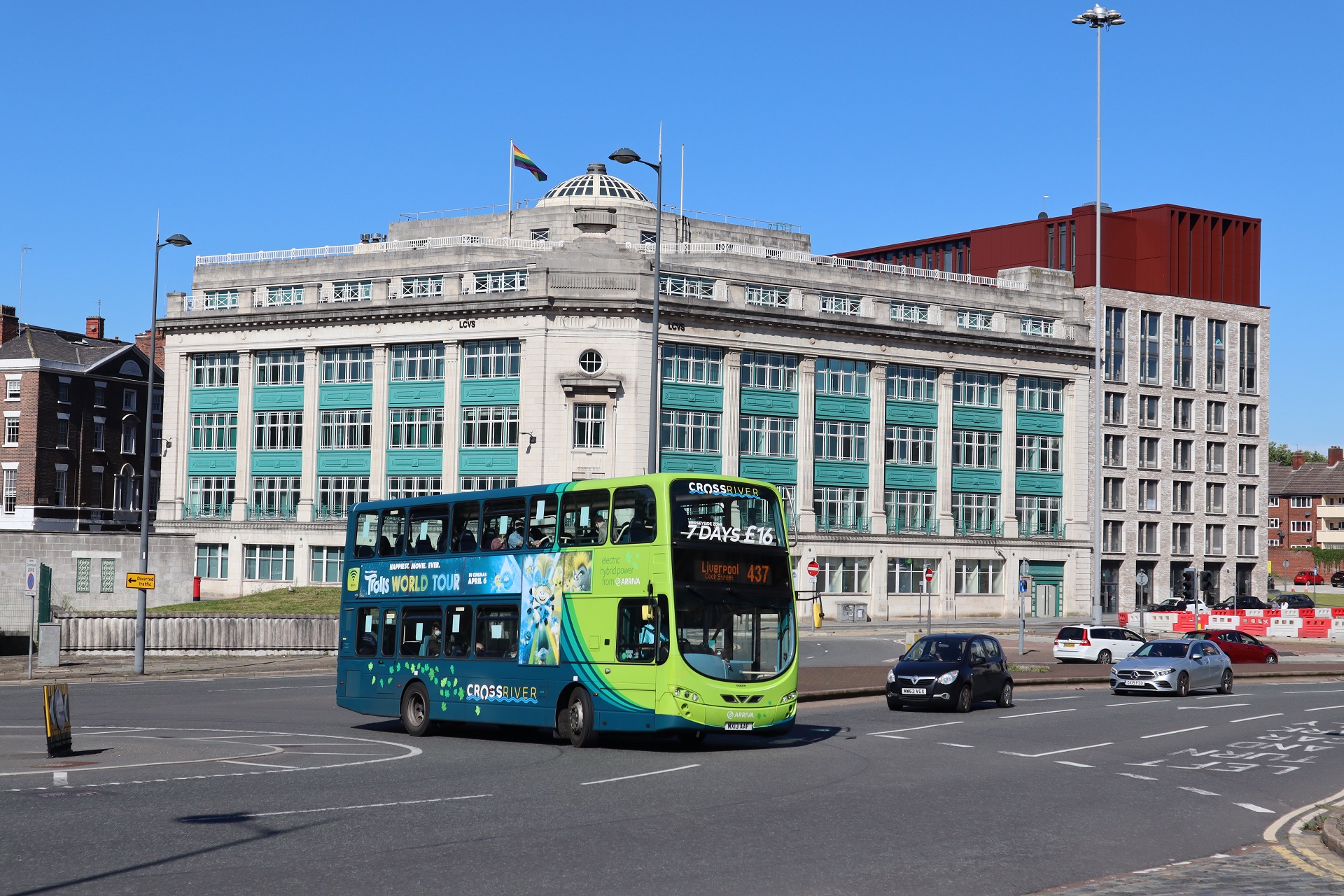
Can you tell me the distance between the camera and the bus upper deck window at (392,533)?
25516 mm

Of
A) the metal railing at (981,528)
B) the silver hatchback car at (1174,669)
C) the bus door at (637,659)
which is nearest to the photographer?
the bus door at (637,659)

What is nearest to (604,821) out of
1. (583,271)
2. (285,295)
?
(583,271)

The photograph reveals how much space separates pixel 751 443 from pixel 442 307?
56.4 feet

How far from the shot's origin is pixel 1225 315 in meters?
96.2

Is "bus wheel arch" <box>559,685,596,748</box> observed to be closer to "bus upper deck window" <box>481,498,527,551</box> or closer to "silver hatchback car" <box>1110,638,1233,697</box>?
"bus upper deck window" <box>481,498,527,551</box>

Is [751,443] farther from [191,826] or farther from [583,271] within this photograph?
[191,826]

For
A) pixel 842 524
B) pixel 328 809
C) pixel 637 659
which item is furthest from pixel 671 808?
pixel 842 524

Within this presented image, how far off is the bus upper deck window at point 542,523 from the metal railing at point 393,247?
5414cm

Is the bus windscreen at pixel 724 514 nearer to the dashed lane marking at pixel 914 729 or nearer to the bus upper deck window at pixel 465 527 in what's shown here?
the bus upper deck window at pixel 465 527

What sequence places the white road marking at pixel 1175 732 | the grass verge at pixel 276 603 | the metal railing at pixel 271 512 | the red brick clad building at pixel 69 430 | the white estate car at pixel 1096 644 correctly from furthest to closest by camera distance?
the red brick clad building at pixel 69 430 → the metal railing at pixel 271 512 → the grass verge at pixel 276 603 → the white estate car at pixel 1096 644 → the white road marking at pixel 1175 732

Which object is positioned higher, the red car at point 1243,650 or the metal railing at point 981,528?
the metal railing at point 981,528

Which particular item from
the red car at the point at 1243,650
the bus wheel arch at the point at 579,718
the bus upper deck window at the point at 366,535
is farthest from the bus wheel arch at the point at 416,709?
the red car at the point at 1243,650

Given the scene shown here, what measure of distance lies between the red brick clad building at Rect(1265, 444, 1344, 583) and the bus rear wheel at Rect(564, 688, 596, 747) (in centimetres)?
13367

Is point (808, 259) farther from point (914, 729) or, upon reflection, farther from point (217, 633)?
point (914, 729)
